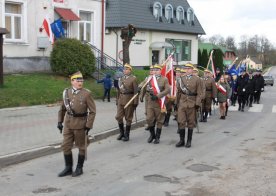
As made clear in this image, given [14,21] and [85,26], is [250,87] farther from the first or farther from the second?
[14,21]

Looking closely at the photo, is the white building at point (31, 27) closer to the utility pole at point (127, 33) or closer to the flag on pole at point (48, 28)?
the flag on pole at point (48, 28)

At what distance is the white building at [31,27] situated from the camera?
2180 cm

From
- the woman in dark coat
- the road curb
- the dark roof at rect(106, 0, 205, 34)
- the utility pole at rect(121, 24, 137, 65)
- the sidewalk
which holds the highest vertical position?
the dark roof at rect(106, 0, 205, 34)

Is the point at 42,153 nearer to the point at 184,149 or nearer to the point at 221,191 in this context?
the point at 184,149

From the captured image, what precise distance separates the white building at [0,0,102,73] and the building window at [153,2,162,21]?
17493 mm

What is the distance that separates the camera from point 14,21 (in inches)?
872

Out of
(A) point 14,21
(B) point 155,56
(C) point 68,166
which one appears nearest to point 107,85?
(A) point 14,21

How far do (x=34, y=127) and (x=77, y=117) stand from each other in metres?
5.07

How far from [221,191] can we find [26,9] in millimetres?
18145

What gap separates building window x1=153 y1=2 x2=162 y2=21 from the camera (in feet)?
141

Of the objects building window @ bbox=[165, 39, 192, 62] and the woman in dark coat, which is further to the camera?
building window @ bbox=[165, 39, 192, 62]

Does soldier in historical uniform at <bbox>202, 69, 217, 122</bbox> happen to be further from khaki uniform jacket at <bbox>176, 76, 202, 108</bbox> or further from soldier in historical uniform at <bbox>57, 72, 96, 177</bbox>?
soldier in historical uniform at <bbox>57, 72, 96, 177</bbox>

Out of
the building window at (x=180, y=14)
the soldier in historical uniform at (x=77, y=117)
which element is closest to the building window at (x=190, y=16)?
the building window at (x=180, y=14)

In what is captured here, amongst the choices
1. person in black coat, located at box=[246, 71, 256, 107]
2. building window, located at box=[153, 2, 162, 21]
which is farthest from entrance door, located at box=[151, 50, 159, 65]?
person in black coat, located at box=[246, 71, 256, 107]
